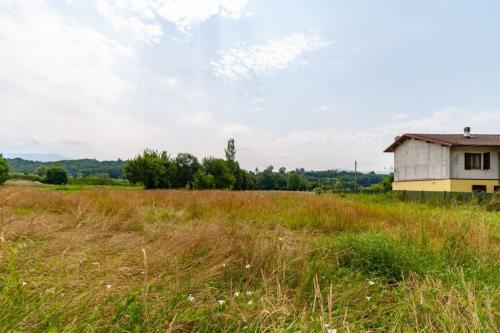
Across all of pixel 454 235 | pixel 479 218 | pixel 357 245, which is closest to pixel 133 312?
pixel 357 245

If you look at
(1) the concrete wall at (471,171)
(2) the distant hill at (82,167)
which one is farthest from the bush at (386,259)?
(2) the distant hill at (82,167)

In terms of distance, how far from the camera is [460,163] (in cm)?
1934

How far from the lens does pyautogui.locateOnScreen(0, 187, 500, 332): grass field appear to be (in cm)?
163

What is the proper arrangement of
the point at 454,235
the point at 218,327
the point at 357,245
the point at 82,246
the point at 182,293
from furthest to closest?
the point at 454,235, the point at 357,245, the point at 82,246, the point at 182,293, the point at 218,327

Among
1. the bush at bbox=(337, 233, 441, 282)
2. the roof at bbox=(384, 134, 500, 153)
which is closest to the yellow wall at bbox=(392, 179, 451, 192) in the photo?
the roof at bbox=(384, 134, 500, 153)

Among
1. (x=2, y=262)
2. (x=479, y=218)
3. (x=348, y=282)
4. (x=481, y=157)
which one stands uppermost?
(x=481, y=157)

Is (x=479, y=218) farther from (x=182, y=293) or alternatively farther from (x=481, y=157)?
(x=481, y=157)

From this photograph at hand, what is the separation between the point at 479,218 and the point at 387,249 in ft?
8.41

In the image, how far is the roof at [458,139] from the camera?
19.0 m

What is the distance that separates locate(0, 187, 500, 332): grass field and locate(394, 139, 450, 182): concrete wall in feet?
61.3

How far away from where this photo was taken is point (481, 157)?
19422mm

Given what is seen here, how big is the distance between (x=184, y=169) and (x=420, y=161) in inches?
1501

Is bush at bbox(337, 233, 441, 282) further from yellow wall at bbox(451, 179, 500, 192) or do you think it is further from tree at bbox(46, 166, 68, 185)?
tree at bbox(46, 166, 68, 185)

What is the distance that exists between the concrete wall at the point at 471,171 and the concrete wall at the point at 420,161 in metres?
0.57
